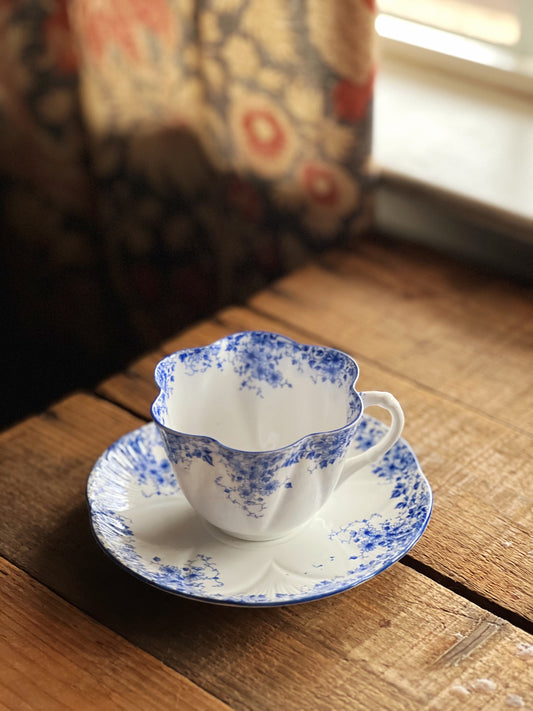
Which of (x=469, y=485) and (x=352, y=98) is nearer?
(x=469, y=485)

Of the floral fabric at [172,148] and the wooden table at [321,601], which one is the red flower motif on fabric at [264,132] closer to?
the floral fabric at [172,148]

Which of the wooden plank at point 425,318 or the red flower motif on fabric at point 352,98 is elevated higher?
the red flower motif on fabric at point 352,98

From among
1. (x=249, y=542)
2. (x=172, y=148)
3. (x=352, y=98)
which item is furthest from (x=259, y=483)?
(x=172, y=148)

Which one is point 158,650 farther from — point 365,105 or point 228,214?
point 228,214

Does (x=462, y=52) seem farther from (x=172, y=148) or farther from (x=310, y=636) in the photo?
(x=310, y=636)

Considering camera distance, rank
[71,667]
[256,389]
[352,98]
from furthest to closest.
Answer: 1. [352,98]
2. [256,389]
3. [71,667]

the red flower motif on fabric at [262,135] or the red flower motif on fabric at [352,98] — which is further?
the red flower motif on fabric at [262,135]

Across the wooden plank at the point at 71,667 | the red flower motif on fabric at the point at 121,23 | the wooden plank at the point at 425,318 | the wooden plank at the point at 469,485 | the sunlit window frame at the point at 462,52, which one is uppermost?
the red flower motif on fabric at the point at 121,23

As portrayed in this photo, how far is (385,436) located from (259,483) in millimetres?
112

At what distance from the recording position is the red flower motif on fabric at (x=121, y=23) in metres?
1.25

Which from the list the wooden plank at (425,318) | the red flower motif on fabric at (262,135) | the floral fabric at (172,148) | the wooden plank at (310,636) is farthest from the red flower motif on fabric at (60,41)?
the wooden plank at (310,636)

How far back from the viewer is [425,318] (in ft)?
3.16

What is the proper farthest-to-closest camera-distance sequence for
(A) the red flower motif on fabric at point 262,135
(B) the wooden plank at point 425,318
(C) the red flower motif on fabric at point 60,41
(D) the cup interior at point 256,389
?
(C) the red flower motif on fabric at point 60,41 < (A) the red flower motif on fabric at point 262,135 < (B) the wooden plank at point 425,318 < (D) the cup interior at point 256,389

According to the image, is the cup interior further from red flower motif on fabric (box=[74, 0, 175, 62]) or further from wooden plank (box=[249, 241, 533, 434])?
red flower motif on fabric (box=[74, 0, 175, 62])
